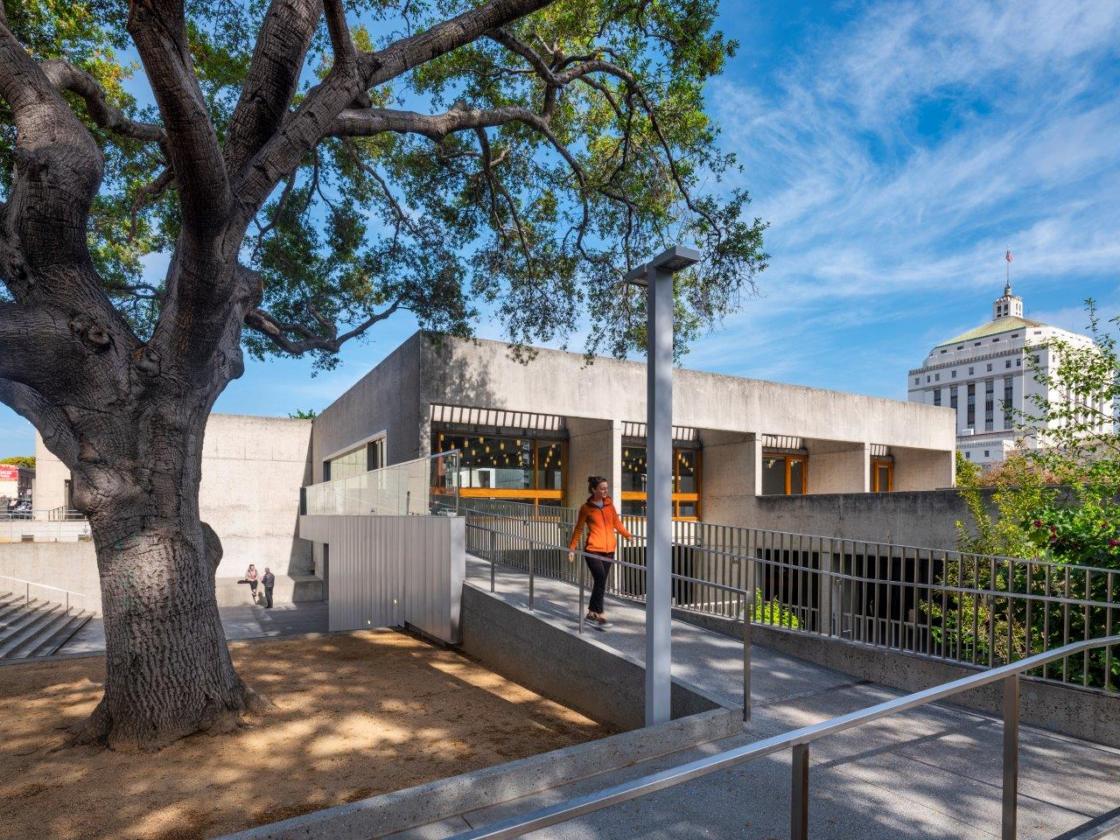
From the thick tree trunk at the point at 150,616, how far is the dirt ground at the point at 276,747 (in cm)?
23

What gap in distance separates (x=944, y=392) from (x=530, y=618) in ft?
322

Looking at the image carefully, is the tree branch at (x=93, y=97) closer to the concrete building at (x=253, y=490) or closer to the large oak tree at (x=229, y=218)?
the large oak tree at (x=229, y=218)

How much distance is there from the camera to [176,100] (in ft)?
15.7

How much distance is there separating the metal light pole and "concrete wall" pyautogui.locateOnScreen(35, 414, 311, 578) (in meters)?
25.9

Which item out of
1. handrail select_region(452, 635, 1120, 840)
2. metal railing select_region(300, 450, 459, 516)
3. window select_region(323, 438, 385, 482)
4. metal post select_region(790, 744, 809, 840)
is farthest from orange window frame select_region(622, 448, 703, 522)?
metal post select_region(790, 744, 809, 840)

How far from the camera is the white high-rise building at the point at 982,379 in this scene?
79.6m

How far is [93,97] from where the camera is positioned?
24.8 ft

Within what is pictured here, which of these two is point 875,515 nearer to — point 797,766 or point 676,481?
point 676,481

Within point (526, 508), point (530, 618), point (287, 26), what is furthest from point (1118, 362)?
point (287, 26)

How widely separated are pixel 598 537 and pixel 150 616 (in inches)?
173

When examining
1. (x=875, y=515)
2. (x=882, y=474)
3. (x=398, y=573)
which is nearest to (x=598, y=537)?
(x=398, y=573)

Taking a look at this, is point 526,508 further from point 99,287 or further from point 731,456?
point 731,456

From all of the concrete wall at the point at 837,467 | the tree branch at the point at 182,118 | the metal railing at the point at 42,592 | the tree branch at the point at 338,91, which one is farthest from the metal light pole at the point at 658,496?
the metal railing at the point at 42,592

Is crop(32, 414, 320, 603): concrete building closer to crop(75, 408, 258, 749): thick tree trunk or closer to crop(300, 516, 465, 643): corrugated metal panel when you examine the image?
crop(300, 516, 465, 643): corrugated metal panel
